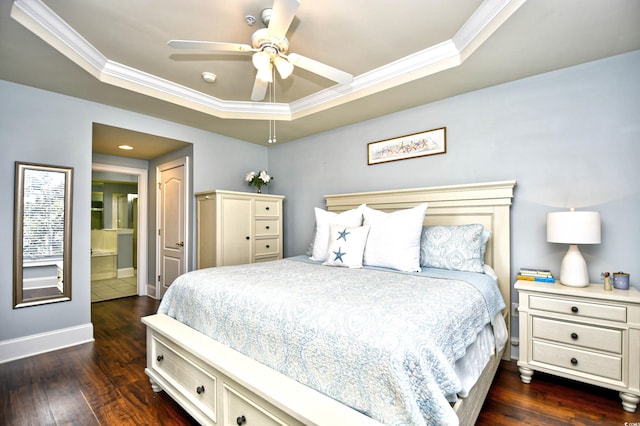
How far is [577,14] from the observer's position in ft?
5.68

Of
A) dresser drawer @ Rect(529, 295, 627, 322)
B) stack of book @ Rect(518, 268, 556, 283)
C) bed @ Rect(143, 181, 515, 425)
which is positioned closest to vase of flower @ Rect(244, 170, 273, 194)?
bed @ Rect(143, 181, 515, 425)

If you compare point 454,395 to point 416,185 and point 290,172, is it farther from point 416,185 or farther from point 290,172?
point 290,172

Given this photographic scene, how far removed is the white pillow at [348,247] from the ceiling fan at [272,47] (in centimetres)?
118

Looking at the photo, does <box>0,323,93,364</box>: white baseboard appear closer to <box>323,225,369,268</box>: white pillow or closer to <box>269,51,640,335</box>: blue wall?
<box>323,225,369,268</box>: white pillow

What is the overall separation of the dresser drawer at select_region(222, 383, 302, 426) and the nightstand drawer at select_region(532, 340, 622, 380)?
1.89 m

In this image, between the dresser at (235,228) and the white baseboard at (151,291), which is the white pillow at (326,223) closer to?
the dresser at (235,228)

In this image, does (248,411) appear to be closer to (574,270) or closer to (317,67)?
(317,67)

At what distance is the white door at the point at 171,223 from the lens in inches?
158

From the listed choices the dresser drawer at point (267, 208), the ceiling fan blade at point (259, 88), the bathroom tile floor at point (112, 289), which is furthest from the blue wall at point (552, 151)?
the bathroom tile floor at point (112, 289)

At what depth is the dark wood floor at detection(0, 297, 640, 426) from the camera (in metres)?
1.70

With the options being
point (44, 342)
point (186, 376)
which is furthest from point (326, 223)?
point (44, 342)

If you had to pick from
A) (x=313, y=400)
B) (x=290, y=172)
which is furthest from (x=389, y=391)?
(x=290, y=172)

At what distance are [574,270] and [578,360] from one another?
59 cm

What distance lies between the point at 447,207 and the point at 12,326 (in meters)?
4.02
